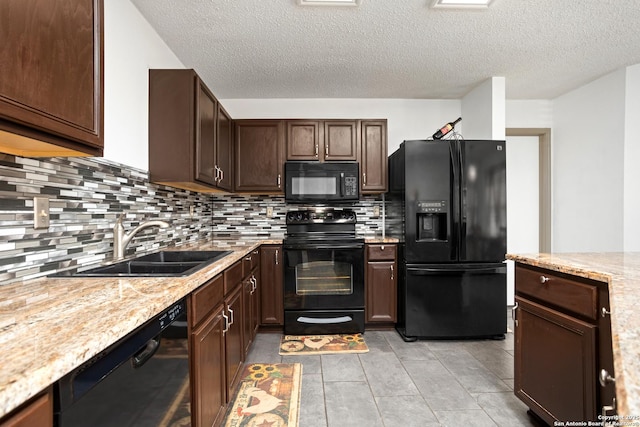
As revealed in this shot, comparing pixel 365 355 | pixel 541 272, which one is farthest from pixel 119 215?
pixel 541 272

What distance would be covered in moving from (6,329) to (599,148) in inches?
167

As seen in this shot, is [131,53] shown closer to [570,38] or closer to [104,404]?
[104,404]

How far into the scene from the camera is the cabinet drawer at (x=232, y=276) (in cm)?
157

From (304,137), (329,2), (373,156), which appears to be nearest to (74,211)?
(329,2)

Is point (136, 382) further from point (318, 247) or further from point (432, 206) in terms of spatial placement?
point (432, 206)

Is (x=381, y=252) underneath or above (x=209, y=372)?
above

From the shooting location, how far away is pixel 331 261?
8.79ft

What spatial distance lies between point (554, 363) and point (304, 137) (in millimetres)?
2518

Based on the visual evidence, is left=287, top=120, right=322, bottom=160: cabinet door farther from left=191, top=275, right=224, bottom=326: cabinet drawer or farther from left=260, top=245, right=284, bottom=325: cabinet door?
left=191, top=275, right=224, bottom=326: cabinet drawer

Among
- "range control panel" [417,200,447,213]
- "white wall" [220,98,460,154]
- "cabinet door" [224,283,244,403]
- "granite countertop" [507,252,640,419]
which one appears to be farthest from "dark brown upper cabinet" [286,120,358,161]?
"granite countertop" [507,252,640,419]

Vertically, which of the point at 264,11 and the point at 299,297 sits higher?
the point at 264,11

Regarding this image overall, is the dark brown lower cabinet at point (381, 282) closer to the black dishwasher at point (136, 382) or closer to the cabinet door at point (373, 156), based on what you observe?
the cabinet door at point (373, 156)

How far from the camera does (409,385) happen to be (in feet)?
6.19

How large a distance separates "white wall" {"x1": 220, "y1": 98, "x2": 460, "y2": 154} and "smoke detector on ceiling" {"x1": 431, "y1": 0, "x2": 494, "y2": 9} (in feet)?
4.81
